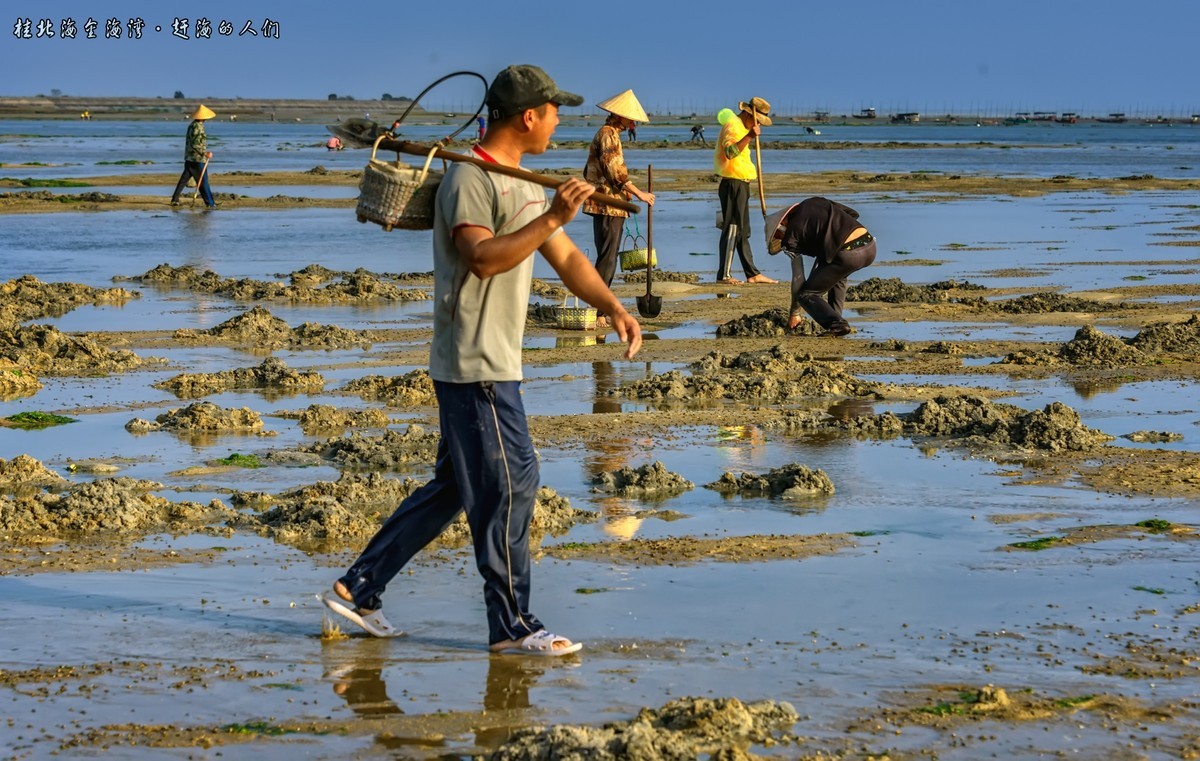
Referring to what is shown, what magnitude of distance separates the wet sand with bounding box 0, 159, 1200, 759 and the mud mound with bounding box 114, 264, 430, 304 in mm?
3487

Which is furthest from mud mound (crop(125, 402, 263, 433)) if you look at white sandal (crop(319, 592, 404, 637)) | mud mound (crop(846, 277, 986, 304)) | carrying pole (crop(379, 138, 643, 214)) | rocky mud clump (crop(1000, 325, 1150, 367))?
mud mound (crop(846, 277, 986, 304))

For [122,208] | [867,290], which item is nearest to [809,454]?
[867,290]

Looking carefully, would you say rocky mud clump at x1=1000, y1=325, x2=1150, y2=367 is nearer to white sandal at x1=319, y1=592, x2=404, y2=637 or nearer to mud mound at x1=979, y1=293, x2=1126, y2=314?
mud mound at x1=979, y1=293, x2=1126, y2=314

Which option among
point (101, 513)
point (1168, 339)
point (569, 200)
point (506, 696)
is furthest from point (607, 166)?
point (506, 696)

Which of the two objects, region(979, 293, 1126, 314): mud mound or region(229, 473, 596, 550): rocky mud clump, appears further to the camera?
region(979, 293, 1126, 314): mud mound

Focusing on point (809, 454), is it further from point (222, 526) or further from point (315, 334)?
point (315, 334)

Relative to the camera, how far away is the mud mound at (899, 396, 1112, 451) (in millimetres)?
8867

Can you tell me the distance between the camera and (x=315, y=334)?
13.4 meters

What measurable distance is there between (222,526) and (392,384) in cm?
359

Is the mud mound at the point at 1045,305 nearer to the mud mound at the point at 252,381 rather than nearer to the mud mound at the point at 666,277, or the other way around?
the mud mound at the point at 666,277

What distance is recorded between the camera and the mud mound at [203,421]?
9.38 metres

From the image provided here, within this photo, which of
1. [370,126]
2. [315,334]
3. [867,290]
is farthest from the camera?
[867,290]

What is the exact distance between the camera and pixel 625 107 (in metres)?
14.5

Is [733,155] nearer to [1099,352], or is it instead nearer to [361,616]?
[1099,352]
